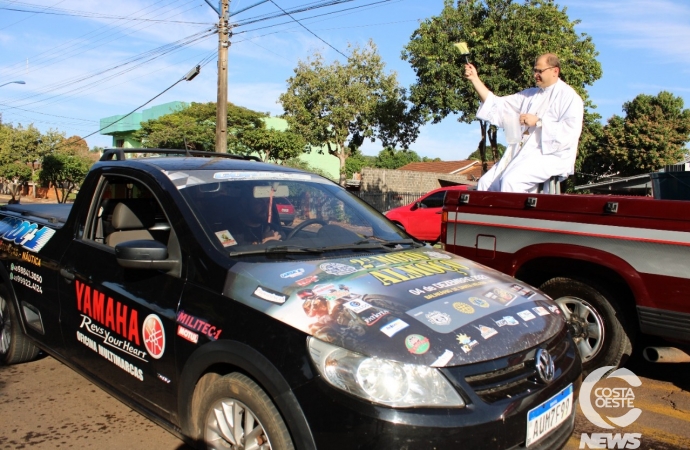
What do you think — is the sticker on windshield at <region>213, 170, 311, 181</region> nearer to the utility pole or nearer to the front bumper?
the front bumper

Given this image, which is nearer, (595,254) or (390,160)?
(595,254)

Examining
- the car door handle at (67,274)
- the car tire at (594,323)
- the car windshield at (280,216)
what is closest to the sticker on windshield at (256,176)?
the car windshield at (280,216)

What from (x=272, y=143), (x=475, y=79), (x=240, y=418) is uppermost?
(x=272, y=143)

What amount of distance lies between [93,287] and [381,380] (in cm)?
204

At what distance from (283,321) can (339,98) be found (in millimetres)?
24822

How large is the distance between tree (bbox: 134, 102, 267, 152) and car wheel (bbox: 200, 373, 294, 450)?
3136 centimetres

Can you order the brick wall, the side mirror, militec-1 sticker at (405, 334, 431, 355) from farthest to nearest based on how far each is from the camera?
the brick wall
the side mirror
militec-1 sticker at (405, 334, 431, 355)

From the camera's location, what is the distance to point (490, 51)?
53.8ft

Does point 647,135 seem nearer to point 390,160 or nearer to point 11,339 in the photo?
point 11,339

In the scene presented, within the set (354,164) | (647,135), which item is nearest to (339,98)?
(647,135)

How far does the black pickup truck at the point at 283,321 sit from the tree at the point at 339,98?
22.5 metres

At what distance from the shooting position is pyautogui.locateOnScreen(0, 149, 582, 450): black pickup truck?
202cm

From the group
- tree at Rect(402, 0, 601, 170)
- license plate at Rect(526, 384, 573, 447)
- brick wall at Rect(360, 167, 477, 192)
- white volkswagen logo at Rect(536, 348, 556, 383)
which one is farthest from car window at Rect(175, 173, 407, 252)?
brick wall at Rect(360, 167, 477, 192)

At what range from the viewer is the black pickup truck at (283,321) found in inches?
79.6
